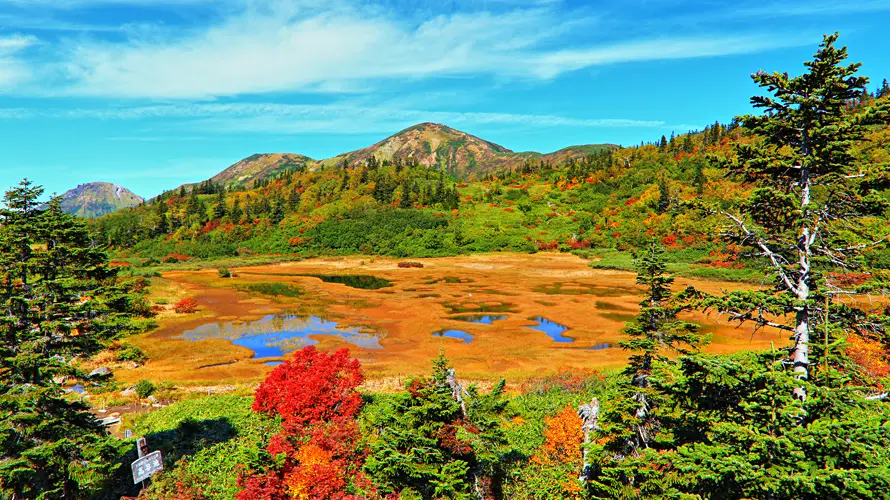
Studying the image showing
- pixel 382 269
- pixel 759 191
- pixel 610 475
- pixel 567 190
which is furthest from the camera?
pixel 567 190

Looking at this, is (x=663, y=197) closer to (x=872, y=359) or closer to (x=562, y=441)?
(x=872, y=359)

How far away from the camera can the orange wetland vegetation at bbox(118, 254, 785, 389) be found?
38.8m

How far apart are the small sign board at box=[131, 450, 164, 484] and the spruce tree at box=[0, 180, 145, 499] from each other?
1577mm

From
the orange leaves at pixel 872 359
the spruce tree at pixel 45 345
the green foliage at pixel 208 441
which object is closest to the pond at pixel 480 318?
the green foliage at pixel 208 441

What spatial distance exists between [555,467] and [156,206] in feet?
689

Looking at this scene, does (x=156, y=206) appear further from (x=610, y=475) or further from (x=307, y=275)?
(x=610, y=475)

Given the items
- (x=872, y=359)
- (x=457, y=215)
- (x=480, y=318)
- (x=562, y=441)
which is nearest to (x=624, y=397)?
(x=562, y=441)

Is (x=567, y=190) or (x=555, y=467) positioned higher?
(x=567, y=190)

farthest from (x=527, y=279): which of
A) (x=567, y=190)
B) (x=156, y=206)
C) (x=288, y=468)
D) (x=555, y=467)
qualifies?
(x=156, y=206)

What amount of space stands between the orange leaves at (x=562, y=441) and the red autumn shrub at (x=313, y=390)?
9.37m

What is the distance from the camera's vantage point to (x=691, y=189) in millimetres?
137500

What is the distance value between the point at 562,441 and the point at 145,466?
17521 millimetres

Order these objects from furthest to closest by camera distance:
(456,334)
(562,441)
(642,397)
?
(456,334) < (562,441) < (642,397)

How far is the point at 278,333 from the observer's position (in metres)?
50.6
